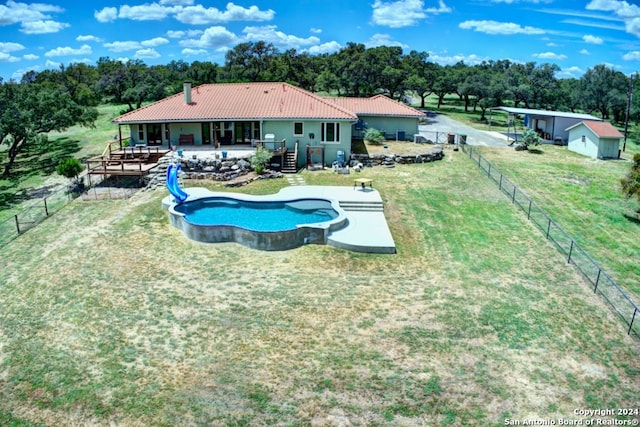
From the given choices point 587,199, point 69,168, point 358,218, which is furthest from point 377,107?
point 69,168

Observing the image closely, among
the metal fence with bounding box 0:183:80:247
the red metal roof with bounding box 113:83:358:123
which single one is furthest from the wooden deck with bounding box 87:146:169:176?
the metal fence with bounding box 0:183:80:247

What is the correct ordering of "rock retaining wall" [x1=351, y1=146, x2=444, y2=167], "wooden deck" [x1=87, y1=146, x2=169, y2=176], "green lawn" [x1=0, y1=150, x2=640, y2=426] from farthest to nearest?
1. "rock retaining wall" [x1=351, y1=146, x2=444, y2=167]
2. "wooden deck" [x1=87, y1=146, x2=169, y2=176]
3. "green lawn" [x1=0, y1=150, x2=640, y2=426]

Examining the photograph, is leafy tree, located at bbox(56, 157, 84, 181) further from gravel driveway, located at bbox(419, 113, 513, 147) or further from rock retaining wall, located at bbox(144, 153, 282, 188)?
gravel driveway, located at bbox(419, 113, 513, 147)

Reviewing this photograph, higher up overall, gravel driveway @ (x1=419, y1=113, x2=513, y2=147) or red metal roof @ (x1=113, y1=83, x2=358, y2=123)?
red metal roof @ (x1=113, y1=83, x2=358, y2=123)

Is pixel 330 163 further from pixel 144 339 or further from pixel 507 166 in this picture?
pixel 144 339

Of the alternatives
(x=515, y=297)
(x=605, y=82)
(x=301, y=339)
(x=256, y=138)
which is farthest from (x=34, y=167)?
(x=605, y=82)

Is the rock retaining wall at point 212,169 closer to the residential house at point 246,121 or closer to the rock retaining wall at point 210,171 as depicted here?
the rock retaining wall at point 210,171
